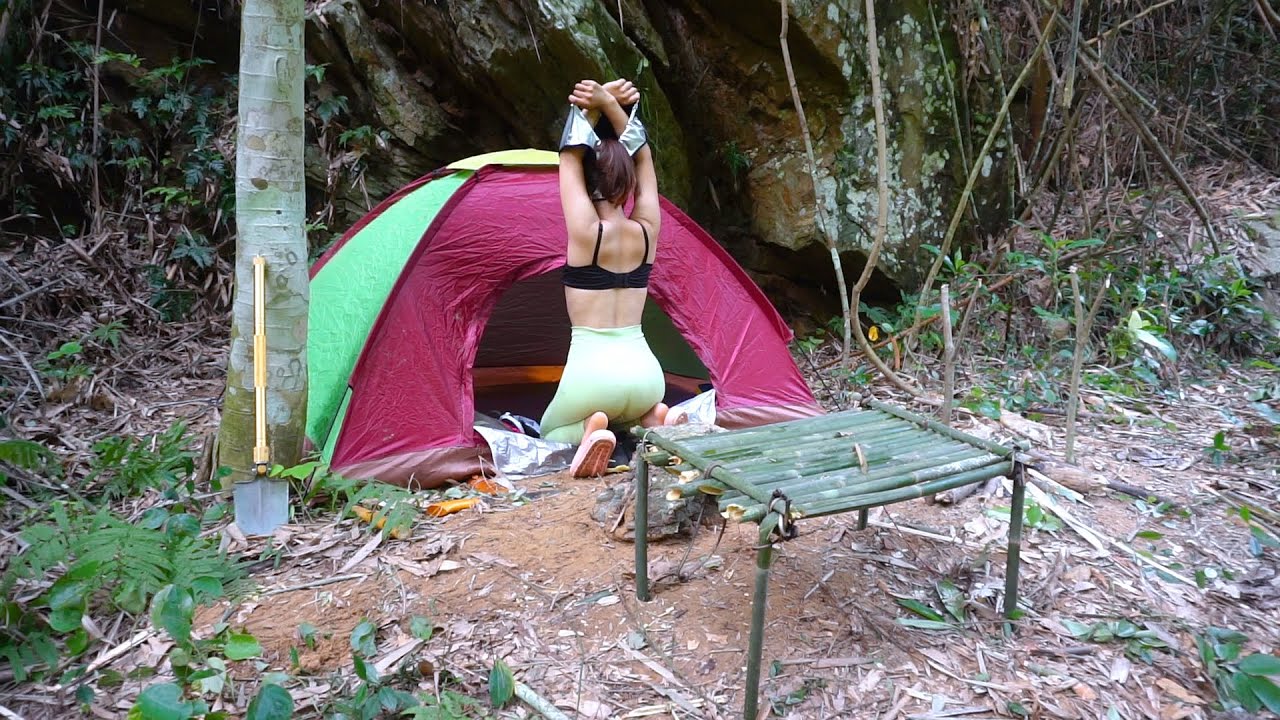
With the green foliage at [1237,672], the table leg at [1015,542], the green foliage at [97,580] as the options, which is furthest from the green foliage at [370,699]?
the green foliage at [1237,672]

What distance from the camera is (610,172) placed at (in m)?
3.25

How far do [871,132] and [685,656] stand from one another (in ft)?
14.0

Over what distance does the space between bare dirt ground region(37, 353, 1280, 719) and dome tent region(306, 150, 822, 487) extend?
1.37 ft

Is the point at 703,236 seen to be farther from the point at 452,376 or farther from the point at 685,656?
the point at 685,656

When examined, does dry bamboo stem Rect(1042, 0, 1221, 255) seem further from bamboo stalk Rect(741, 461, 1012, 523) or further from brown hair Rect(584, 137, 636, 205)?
bamboo stalk Rect(741, 461, 1012, 523)

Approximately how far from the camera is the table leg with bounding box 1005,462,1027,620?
226cm

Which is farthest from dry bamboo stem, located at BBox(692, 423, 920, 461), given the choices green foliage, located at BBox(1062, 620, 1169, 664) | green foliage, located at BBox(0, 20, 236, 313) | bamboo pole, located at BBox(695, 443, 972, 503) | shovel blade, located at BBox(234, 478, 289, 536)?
green foliage, located at BBox(0, 20, 236, 313)

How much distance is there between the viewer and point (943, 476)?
2109 mm

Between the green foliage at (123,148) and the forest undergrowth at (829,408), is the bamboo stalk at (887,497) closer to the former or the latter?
the forest undergrowth at (829,408)

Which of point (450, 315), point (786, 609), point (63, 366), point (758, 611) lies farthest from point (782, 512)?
point (63, 366)

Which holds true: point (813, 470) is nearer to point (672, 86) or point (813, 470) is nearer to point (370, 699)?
point (370, 699)

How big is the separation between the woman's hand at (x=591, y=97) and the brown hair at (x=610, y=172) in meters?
0.15

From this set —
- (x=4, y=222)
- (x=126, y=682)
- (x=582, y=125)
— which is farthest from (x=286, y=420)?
(x=4, y=222)

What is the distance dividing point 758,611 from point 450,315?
2111mm
